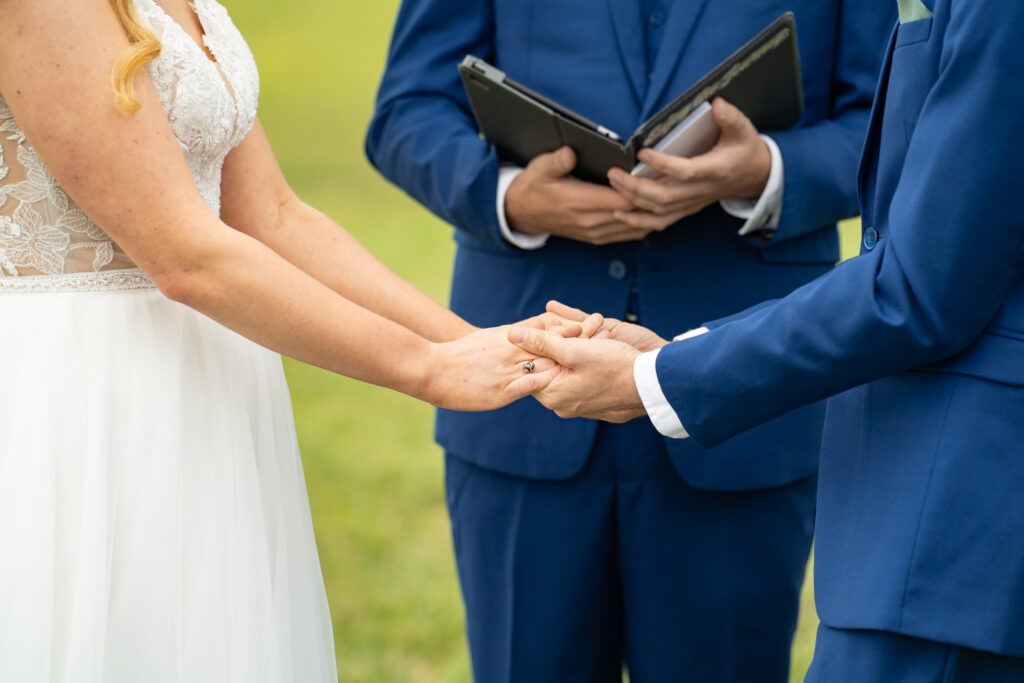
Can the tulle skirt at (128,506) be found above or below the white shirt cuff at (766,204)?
below

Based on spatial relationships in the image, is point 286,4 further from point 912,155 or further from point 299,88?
point 912,155

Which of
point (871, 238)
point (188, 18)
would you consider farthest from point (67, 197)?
point (871, 238)

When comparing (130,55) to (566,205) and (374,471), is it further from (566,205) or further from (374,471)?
(374,471)

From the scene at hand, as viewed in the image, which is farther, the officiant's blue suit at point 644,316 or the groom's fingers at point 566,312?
the officiant's blue suit at point 644,316

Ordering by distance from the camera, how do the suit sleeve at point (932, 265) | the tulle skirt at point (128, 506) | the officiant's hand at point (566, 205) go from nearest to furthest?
1. the suit sleeve at point (932, 265)
2. the tulle skirt at point (128, 506)
3. the officiant's hand at point (566, 205)

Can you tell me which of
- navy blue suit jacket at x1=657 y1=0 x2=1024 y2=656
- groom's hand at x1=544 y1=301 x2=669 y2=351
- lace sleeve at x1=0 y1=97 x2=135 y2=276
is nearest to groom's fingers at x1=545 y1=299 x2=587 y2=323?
groom's hand at x1=544 y1=301 x2=669 y2=351

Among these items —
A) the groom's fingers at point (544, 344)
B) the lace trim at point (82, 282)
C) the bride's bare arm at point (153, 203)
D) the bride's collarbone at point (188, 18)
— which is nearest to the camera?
the bride's bare arm at point (153, 203)

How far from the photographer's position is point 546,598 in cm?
268

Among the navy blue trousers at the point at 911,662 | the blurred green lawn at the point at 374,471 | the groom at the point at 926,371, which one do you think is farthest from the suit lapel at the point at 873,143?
the blurred green lawn at the point at 374,471

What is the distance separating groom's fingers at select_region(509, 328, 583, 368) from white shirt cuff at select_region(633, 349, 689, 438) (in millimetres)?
214

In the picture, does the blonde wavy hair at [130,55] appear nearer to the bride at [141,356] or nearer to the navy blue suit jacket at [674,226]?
the bride at [141,356]

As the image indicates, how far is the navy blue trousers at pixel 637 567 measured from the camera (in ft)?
8.45

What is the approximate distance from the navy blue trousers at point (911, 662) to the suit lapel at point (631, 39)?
1.28 meters

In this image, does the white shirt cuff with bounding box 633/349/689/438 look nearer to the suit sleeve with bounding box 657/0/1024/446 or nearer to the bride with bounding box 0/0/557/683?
the suit sleeve with bounding box 657/0/1024/446
